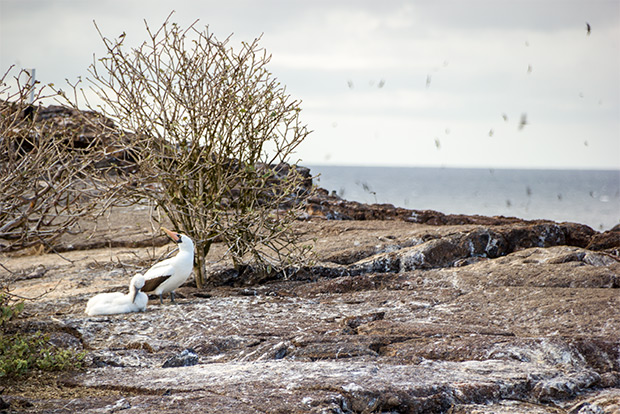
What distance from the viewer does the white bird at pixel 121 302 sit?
635 cm

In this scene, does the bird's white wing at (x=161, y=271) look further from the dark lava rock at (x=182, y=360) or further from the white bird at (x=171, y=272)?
the dark lava rock at (x=182, y=360)

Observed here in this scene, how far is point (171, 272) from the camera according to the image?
6.66 meters

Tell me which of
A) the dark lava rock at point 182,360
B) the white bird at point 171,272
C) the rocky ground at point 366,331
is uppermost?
the white bird at point 171,272

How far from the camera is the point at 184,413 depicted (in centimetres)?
386

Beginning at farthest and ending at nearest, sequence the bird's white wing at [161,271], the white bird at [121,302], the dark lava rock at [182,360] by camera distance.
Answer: the bird's white wing at [161,271] → the white bird at [121,302] → the dark lava rock at [182,360]

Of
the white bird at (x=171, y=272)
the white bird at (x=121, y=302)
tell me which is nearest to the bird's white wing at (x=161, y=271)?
the white bird at (x=171, y=272)

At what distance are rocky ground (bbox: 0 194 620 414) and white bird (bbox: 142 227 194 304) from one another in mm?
216

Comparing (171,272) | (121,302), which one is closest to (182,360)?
(121,302)

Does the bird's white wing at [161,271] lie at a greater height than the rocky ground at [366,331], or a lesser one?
greater

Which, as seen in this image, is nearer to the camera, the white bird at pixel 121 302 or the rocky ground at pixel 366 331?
the rocky ground at pixel 366 331

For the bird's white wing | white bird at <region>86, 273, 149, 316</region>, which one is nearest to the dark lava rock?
white bird at <region>86, 273, 149, 316</region>

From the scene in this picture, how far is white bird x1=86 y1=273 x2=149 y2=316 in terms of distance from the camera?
6352 millimetres

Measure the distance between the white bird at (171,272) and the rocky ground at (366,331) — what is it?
0.22m

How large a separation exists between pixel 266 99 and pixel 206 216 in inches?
60.3
